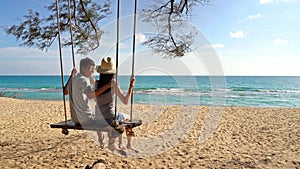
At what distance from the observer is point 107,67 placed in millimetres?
3002

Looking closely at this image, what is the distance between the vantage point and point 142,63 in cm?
454

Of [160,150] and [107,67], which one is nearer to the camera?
[107,67]

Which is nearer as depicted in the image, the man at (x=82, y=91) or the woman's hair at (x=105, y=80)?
the man at (x=82, y=91)

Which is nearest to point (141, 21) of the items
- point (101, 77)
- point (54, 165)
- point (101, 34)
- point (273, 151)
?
point (101, 34)

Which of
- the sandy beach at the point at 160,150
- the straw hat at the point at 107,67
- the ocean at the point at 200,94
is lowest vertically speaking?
the ocean at the point at 200,94

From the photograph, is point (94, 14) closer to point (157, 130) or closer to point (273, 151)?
point (157, 130)

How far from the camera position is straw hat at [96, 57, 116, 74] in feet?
9.71

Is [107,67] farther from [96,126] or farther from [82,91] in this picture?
[96,126]

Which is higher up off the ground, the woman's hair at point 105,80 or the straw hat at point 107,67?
the straw hat at point 107,67

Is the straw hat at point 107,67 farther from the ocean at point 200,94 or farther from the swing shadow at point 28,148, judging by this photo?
the swing shadow at point 28,148

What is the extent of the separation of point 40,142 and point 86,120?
2.15 m

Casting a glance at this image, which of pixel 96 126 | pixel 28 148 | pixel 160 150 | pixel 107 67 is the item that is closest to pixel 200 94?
pixel 160 150

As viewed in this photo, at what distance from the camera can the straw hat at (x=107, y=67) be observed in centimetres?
296

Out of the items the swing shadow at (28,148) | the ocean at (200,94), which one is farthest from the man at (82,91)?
the swing shadow at (28,148)
